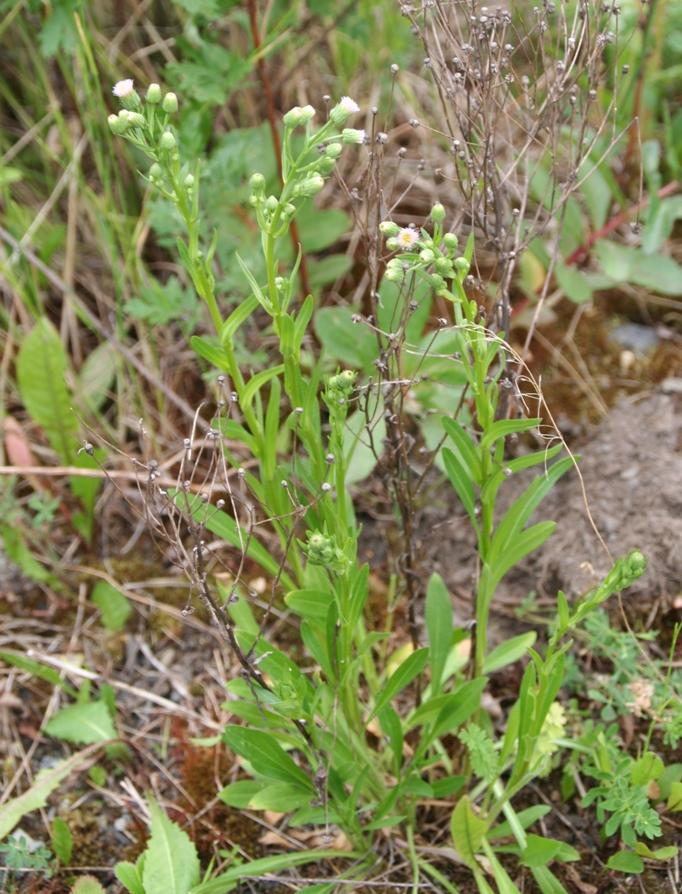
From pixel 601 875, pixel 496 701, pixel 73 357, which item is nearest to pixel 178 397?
pixel 73 357

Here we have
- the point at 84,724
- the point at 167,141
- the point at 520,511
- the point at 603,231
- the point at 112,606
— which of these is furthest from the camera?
the point at 603,231

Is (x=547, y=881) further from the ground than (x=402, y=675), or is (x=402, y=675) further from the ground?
(x=402, y=675)

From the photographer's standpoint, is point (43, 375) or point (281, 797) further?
point (43, 375)

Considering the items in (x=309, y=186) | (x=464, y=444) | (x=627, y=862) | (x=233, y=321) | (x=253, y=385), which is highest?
(x=309, y=186)

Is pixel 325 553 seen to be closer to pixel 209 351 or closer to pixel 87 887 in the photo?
pixel 209 351

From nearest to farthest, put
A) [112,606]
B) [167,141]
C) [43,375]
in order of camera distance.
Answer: [167,141] → [112,606] → [43,375]

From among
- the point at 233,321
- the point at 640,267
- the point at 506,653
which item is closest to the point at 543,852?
the point at 506,653

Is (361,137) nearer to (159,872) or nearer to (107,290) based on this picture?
(159,872)

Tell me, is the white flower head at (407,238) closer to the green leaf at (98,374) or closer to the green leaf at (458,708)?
the green leaf at (458,708)
